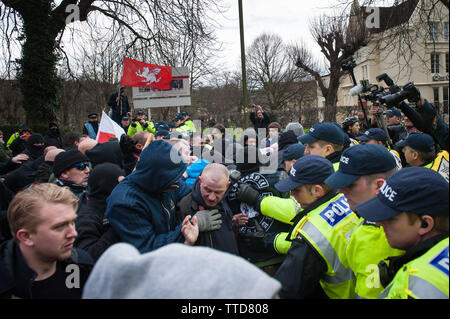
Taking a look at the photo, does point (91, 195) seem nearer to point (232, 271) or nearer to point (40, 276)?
point (40, 276)

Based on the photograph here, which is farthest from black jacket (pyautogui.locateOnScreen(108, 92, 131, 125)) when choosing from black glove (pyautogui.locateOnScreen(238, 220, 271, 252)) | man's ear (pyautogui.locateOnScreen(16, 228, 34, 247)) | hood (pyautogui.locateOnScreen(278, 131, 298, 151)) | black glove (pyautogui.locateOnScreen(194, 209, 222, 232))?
man's ear (pyautogui.locateOnScreen(16, 228, 34, 247))

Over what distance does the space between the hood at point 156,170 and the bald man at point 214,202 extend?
1.01 feet

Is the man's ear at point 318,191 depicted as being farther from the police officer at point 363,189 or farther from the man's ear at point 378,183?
the man's ear at point 378,183

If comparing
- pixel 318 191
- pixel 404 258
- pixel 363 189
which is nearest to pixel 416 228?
pixel 404 258

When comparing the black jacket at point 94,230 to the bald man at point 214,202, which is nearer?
the black jacket at point 94,230

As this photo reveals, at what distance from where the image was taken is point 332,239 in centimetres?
195

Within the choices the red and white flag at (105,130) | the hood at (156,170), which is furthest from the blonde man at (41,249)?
the red and white flag at (105,130)

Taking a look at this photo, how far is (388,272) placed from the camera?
1640 mm

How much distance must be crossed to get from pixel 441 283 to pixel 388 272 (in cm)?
45

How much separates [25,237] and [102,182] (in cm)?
105

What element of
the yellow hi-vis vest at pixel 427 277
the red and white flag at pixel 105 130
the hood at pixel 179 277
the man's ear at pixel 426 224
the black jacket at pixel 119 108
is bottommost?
the yellow hi-vis vest at pixel 427 277

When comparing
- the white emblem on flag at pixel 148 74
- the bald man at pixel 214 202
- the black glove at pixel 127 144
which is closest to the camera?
the bald man at pixel 214 202

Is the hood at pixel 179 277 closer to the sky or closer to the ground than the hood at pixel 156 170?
closer to the ground

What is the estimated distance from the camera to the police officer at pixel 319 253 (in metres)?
1.89
